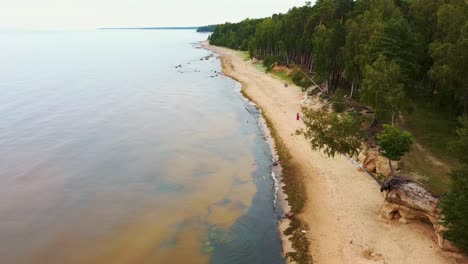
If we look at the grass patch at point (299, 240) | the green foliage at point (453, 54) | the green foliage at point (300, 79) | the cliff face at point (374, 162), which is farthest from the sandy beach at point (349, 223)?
the green foliage at point (300, 79)

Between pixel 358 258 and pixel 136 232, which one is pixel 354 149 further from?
pixel 136 232

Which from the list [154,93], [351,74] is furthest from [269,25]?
[351,74]

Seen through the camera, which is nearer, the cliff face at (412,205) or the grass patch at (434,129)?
the cliff face at (412,205)

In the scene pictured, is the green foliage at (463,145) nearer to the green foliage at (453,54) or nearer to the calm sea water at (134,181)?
the green foliage at (453,54)

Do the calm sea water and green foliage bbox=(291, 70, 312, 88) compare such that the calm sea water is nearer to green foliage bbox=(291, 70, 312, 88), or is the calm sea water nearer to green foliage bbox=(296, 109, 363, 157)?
green foliage bbox=(296, 109, 363, 157)

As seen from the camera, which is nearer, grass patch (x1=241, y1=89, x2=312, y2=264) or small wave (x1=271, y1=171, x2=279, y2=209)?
grass patch (x1=241, y1=89, x2=312, y2=264)

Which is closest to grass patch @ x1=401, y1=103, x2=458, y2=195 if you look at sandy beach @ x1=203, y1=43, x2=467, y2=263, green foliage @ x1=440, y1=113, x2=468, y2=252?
green foliage @ x1=440, y1=113, x2=468, y2=252

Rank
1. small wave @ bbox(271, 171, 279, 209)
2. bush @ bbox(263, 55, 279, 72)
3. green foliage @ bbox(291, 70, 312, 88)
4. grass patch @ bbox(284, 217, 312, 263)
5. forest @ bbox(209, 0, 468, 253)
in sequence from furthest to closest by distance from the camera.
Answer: bush @ bbox(263, 55, 279, 72) → green foliage @ bbox(291, 70, 312, 88) → small wave @ bbox(271, 171, 279, 209) → grass patch @ bbox(284, 217, 312, 263) → forest @ bbox(209, 0, 468, 253)
